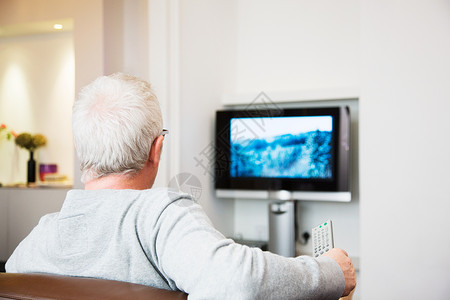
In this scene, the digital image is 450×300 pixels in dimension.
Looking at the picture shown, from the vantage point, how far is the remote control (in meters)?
1.25

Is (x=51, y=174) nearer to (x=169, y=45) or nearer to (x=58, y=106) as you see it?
(x=58, y=106)

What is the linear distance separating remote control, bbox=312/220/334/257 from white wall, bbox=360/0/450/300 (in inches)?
43.2

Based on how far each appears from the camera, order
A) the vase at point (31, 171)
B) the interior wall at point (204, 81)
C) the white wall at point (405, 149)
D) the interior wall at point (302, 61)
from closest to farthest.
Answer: the white wall at point (405, 149) → the interior wall at point (204, 81) → the interior wall at point (302, 61) → the vase at point (31, 171)

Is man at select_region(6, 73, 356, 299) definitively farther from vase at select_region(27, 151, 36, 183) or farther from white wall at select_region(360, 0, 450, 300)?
vase at select_region(27, 151, 36, 183)

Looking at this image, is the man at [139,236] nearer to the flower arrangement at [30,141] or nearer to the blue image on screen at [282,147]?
the blue image on screen at [282,147]

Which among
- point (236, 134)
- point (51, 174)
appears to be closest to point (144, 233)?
point (236, 134)

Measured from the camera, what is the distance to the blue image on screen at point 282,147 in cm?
282

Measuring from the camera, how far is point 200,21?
2930 mm

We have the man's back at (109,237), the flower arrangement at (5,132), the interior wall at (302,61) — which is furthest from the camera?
the flower arrangement at (5,132)

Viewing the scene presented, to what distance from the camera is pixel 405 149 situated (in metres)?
2.29

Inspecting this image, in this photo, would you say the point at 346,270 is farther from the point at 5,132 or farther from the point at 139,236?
the point at 5,132

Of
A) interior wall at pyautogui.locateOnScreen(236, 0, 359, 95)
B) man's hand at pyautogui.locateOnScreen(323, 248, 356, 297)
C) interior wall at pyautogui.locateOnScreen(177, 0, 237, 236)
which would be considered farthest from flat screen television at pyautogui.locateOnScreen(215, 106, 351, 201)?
man's hand at pyautogui.locateOnScreen(323, 248, 356, 297)

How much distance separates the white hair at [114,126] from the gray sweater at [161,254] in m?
0.09

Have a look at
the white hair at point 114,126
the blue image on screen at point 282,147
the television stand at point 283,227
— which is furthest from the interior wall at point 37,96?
the white hair at point 114,126
